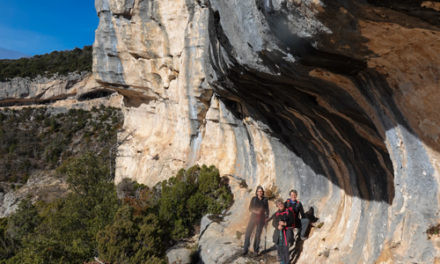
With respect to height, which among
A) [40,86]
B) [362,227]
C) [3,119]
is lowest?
[362,227]

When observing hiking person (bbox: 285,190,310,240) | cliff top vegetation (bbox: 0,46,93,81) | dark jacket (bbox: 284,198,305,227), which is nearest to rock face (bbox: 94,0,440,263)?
hiking person (bbox: 285,190,310,240)

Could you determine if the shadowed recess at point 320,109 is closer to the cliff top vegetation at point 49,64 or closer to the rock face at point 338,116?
the rock face at point 338,116

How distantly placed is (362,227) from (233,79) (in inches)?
123

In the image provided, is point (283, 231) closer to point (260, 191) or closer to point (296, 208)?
point (296, 208)

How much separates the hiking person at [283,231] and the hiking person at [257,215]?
852 millimetres

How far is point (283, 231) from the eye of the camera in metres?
5.57

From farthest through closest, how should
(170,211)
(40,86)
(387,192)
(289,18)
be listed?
1. (40,86)
2. (170,211)
3. (387,192)
4. (289,18)

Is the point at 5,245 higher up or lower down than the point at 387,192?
lower down

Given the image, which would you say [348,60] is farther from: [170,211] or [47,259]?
[170,211]

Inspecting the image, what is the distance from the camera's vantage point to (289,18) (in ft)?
10.3

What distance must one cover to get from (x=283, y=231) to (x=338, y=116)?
2.19 metres

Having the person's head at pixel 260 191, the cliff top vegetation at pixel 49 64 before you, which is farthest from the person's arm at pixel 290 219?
the cliff top vegetation at pixel 49 64

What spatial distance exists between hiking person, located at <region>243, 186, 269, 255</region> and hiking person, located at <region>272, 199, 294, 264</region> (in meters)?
0.85

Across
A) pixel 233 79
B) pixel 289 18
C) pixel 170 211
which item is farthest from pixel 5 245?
pixel 289 18
